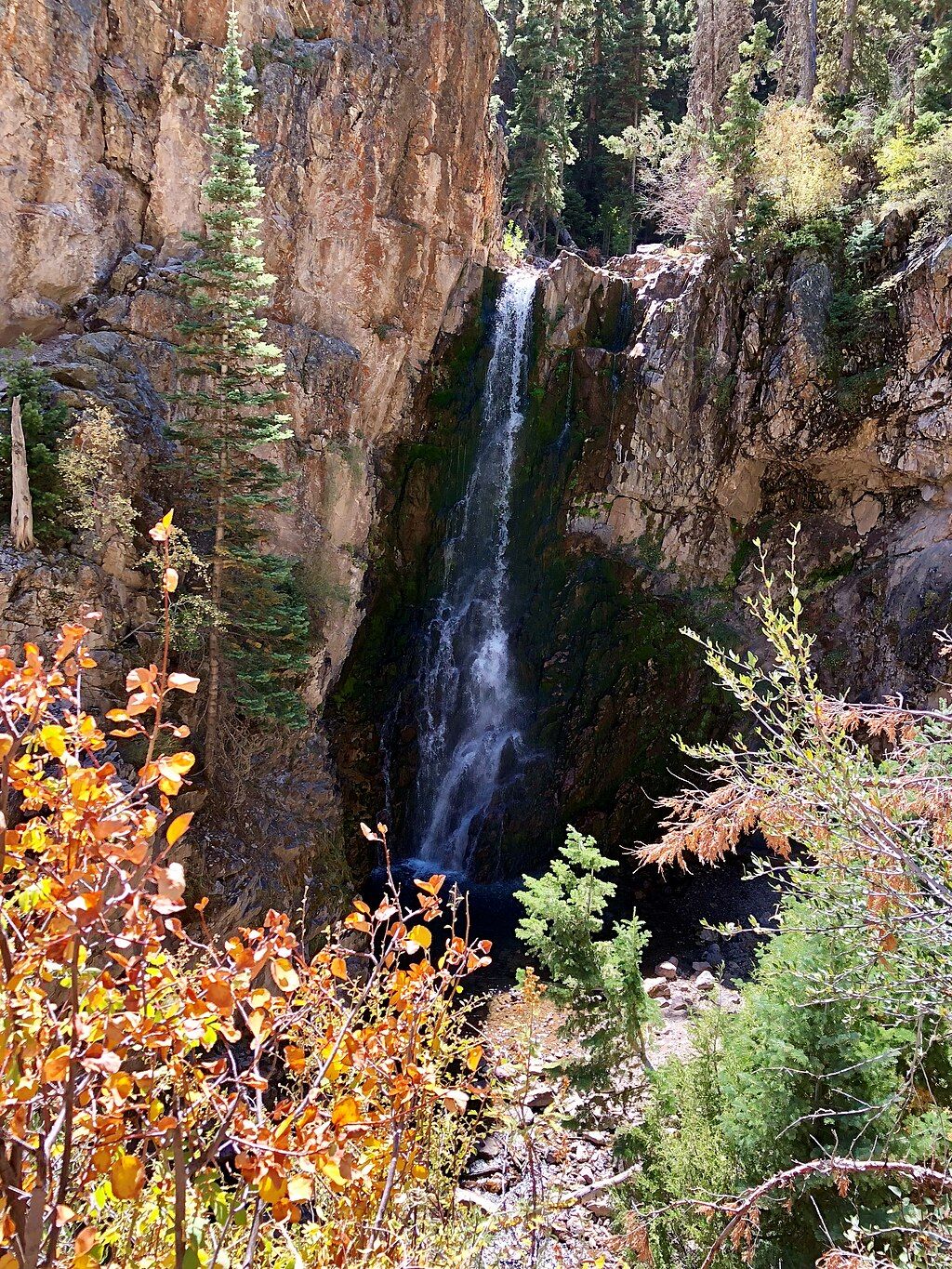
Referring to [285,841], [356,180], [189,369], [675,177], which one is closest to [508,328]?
[356,180]

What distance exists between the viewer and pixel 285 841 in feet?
44.4

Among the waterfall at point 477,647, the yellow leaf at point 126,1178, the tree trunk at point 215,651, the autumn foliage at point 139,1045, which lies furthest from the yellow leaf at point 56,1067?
the waterfall at point 477,647

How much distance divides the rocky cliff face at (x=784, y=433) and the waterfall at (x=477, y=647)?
144 centimetres

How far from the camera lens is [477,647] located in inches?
738

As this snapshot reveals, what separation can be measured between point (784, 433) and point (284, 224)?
1293cm

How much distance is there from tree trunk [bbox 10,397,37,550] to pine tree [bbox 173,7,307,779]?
246 cm

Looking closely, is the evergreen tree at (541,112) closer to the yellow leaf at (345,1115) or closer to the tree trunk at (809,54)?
the tree trunk at (809,54)

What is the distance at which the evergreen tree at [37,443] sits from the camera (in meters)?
10.8

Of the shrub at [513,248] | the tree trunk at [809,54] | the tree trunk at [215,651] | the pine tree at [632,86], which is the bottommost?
the tree trunk at [215,651]

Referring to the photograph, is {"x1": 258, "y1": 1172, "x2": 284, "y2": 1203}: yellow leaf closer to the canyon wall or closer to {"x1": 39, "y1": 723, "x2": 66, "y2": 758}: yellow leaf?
{"x1": 39, "y1": 723, "x2": 66, "y2": 758}: yellow leaf

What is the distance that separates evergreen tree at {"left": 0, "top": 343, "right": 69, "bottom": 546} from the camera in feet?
35.4

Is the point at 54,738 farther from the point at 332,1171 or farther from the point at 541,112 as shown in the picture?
the point at 541,112

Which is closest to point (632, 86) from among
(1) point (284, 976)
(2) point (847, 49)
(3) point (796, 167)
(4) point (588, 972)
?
(2) point (847, 49)

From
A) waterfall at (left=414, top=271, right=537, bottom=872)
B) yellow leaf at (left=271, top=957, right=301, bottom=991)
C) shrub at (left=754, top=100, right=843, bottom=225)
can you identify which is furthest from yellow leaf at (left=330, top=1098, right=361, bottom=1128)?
shrub at (left=754, top=100, right=843, bottom=225)
